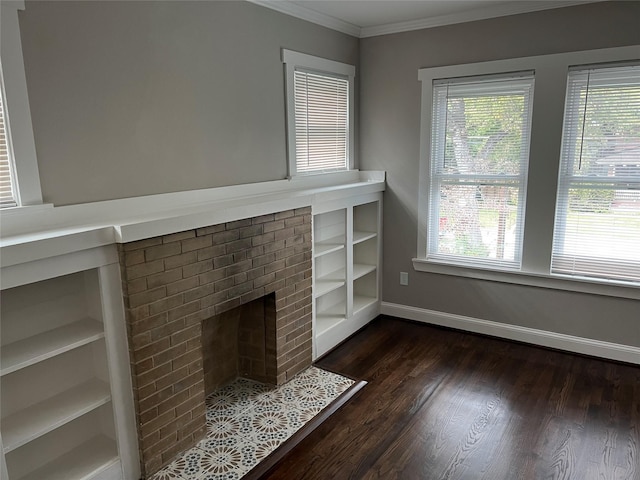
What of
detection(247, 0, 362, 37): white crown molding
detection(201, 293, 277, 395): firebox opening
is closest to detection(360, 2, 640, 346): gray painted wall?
detection(247, 0, 362, 37): white crown molding

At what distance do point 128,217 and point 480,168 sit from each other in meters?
2.76

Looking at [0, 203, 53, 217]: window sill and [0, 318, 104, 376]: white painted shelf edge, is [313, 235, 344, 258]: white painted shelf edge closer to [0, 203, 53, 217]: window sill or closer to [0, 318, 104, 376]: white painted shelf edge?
[0, 318, 104, 376]: white painted shelf edge

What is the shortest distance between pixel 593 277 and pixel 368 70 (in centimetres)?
254

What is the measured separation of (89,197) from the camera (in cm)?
231

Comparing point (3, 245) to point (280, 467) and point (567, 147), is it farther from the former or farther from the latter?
point (567, 147)

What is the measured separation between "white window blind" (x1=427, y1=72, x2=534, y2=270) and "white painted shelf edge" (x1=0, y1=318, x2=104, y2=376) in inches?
115

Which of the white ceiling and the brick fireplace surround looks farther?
the white ceiling

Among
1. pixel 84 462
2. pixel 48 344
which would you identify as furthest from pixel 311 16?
pixel 84 462

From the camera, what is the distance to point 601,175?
3.35 metres

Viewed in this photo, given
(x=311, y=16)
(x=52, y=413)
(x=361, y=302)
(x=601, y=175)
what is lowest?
(x=361, y=302)

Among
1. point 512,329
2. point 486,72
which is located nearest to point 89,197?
point 486,72

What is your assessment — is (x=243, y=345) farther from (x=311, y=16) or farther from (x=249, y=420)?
(x=311, y=16)

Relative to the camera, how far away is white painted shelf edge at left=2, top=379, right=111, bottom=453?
1.94 meters

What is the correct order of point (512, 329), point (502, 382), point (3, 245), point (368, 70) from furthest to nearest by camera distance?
point (368, 70) < point (512, 329) < point (502, 382) < point (3, 245)
